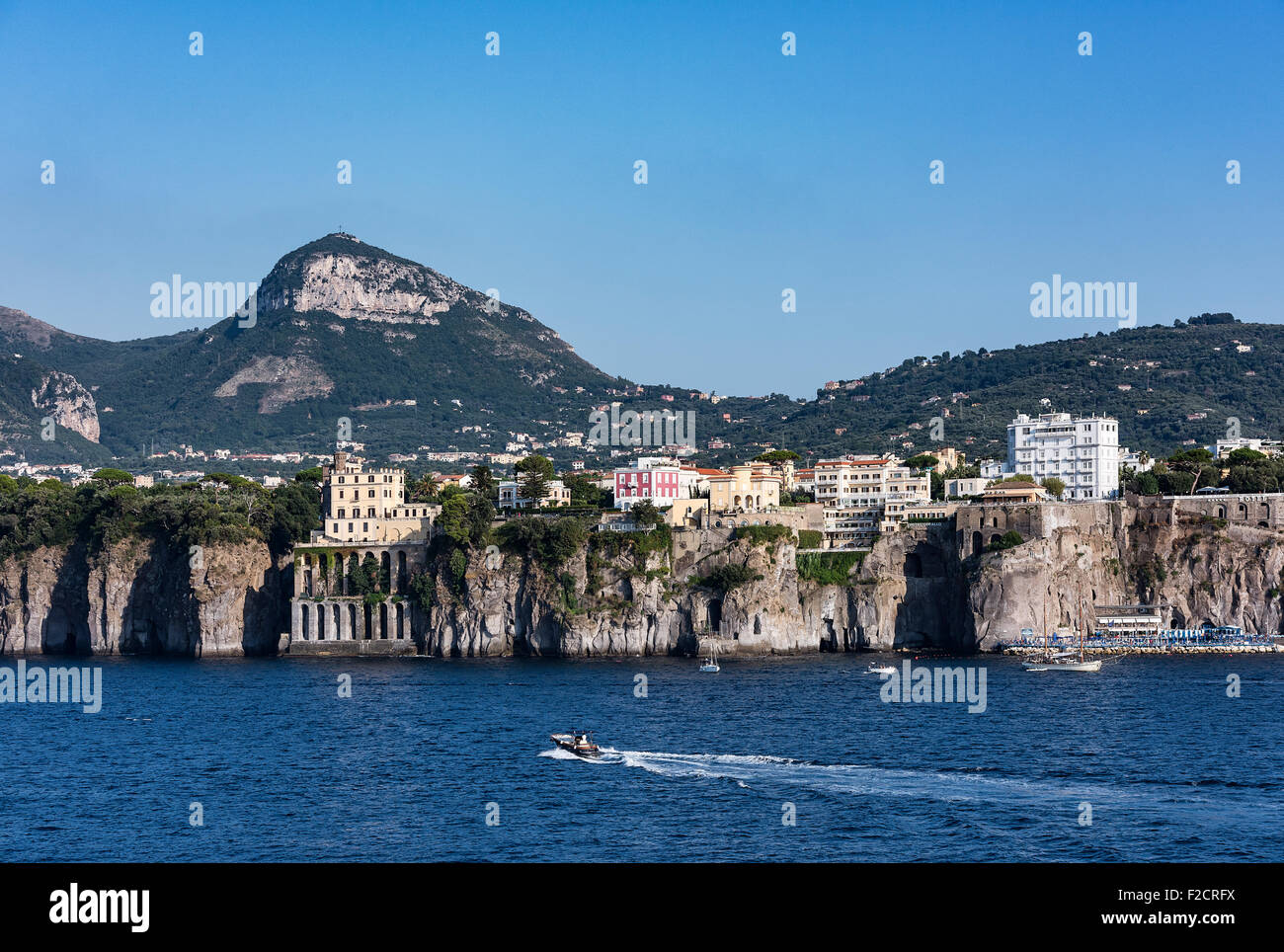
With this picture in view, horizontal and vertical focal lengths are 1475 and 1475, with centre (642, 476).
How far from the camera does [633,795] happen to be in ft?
131

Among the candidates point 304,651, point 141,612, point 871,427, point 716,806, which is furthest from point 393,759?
point 871,427

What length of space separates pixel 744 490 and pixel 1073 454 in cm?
2478

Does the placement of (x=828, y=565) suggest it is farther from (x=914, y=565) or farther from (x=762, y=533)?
(x=914, y=565)

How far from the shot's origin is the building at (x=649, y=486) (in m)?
94.0

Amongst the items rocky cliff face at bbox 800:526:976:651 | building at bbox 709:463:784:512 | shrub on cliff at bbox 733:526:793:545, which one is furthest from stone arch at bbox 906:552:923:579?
building at bbox 709:463:784:512

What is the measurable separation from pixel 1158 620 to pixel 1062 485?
18633 millimetres

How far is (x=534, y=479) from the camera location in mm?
99750

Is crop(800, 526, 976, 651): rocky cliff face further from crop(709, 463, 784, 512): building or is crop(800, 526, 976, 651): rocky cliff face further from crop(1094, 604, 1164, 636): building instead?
crop(709, 463, 784, 512): building

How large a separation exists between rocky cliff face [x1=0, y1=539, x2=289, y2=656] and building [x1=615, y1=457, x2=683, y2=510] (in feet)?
72.5

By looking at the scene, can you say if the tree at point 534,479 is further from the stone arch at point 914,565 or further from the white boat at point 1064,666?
the white boat at point 1064,666

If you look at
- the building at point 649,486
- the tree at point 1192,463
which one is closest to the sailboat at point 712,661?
the building at point 649,486

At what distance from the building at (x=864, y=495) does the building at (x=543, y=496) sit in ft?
57.9

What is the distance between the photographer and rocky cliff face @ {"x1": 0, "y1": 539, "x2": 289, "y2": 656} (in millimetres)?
87375

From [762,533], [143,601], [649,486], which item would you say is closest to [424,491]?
[649,486]
